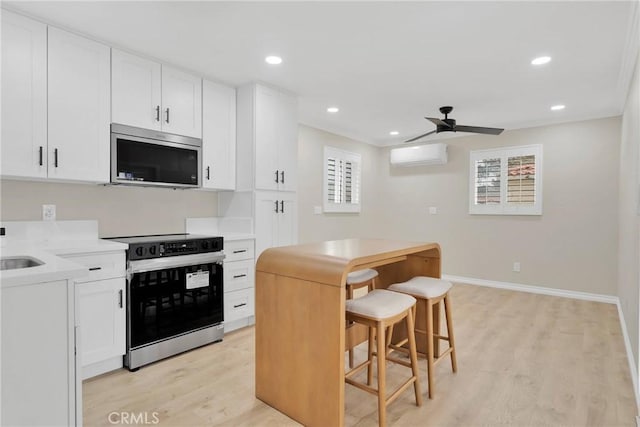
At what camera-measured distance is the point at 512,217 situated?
17.1 feet

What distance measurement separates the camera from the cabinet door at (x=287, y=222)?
3.81m

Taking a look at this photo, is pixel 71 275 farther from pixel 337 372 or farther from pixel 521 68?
pixel 521 68

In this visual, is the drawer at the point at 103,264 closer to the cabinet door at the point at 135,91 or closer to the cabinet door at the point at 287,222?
the cabinet door at the point at 135,91

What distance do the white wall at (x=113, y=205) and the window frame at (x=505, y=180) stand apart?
3.91 metres

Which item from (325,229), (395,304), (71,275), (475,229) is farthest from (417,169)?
(71,275)

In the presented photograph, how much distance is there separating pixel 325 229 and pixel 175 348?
2.94m

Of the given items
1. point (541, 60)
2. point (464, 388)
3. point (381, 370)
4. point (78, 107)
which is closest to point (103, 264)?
point (78, 107)

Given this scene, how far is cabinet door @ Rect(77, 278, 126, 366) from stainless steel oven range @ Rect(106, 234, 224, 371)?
6cm

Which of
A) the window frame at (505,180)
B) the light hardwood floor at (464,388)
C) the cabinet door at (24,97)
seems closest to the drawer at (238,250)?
the light hardwood floor at (464,388)

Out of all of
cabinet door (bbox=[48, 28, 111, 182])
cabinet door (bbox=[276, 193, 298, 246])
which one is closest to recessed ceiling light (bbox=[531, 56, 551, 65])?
cabinet door (bbox=[276, 193, 298, 246])

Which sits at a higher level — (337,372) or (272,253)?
→ (272,253)

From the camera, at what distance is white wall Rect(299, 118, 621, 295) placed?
15.0ft

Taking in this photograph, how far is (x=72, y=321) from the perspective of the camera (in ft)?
4.12

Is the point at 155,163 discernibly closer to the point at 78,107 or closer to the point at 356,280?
the point at 78,107
